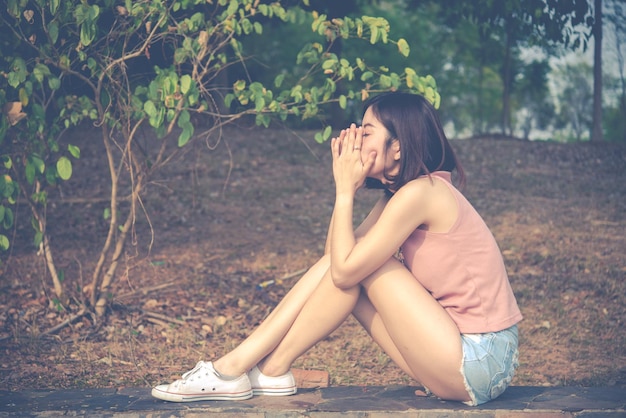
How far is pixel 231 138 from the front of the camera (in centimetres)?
1196

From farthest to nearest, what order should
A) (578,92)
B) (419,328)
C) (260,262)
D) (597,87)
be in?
1. (578,92)
2. (597,87)
3. (260,262)
4. (419,328)

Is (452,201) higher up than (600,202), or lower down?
higher up

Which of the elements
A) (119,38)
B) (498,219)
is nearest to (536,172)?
(498,219)

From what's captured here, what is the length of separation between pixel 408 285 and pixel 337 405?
0.58m

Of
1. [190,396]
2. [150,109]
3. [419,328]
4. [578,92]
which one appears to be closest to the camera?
[419,328]

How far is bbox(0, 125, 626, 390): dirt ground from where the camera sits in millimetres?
4887

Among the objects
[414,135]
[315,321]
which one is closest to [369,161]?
[414,135]

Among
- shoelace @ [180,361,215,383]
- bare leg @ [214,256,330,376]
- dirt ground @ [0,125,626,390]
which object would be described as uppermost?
bare leg @ [214,256,330,376]

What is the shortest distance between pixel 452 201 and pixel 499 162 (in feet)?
27.2

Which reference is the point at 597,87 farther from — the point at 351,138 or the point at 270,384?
the point at 270,384

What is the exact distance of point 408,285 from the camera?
319 centimetres

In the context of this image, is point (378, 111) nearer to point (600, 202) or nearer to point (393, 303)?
point (393, 303)

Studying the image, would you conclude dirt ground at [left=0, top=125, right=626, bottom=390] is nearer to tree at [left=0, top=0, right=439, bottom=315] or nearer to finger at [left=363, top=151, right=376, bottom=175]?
tree at [left=0, top=0, right=439, bottom=315]

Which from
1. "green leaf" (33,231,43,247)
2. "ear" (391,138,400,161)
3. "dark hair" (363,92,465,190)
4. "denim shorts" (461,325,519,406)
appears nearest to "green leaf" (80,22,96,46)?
"green leaf" (33,231,43,247)
